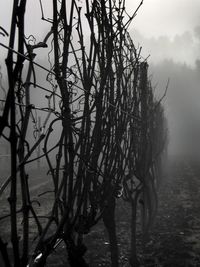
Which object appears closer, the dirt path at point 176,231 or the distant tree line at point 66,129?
the distant tree line at point 66,129

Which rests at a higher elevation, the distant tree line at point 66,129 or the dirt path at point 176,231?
the distant tree line at point 66,129

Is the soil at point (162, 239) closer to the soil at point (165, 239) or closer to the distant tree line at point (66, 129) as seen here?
the soil at point (165, 239)

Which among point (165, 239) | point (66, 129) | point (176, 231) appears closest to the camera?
point (66, 129)

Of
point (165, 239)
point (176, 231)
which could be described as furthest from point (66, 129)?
point (176, 231)

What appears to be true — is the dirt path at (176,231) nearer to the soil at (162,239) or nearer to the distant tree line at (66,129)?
the soil at (162,239)

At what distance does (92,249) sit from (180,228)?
2672 mm

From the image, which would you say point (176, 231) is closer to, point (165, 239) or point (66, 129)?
point (165, 239)

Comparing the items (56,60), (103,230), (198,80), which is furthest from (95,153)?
(198,80)

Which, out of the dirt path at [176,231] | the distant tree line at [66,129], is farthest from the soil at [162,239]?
the distant tree line at [66,129]

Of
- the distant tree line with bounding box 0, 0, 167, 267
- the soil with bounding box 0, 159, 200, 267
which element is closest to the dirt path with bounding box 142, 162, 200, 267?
the soil with bounding box 0, 159, 200, 267

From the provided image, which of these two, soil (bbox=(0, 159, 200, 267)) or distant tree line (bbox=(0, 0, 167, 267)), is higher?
distant tree line (bbox=(0, 0, 167, 267))

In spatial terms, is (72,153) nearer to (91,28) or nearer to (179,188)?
(91,28)

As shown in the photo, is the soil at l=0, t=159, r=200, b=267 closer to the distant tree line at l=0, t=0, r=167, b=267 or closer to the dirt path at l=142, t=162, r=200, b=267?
the dirt path at l=142, t=162, r=200, b=267

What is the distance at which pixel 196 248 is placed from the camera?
7438mm
